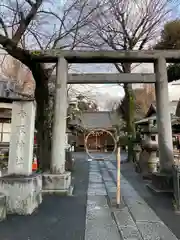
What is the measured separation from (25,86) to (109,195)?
16.1m

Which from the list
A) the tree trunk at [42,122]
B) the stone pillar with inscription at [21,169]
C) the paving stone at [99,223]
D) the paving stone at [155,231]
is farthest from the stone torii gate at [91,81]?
the paving stone at [155,231]

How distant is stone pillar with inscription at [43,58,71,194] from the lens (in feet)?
20.9

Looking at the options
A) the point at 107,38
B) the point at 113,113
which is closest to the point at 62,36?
the point at 107,38

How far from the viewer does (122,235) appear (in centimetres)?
361

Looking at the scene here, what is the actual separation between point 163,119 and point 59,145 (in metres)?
3.27

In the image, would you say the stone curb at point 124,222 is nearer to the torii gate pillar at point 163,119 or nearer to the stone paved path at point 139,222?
the stone paved path at point 139,222

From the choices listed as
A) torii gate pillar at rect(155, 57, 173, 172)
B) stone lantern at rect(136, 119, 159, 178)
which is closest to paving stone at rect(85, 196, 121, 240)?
torii gate pillar at rect(155, 57, 173, 172)

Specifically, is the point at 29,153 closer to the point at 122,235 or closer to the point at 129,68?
the point at 122,235

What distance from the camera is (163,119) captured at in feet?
22.3

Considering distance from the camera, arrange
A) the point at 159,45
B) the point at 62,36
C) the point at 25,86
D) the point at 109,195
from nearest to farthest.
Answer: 1. the point at 109,195
2. the point at 62,36
3. the point at 159,45
4. the point at 25,86

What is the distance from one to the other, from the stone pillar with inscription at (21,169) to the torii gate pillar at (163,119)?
148 inches

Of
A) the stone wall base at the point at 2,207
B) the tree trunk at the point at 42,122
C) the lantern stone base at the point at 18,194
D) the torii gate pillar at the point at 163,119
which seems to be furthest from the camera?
the tree trunk at the point at 42,122

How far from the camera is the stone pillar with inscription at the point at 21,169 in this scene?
15.2ft

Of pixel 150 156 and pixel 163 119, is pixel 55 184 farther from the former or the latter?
pixel 150 156
